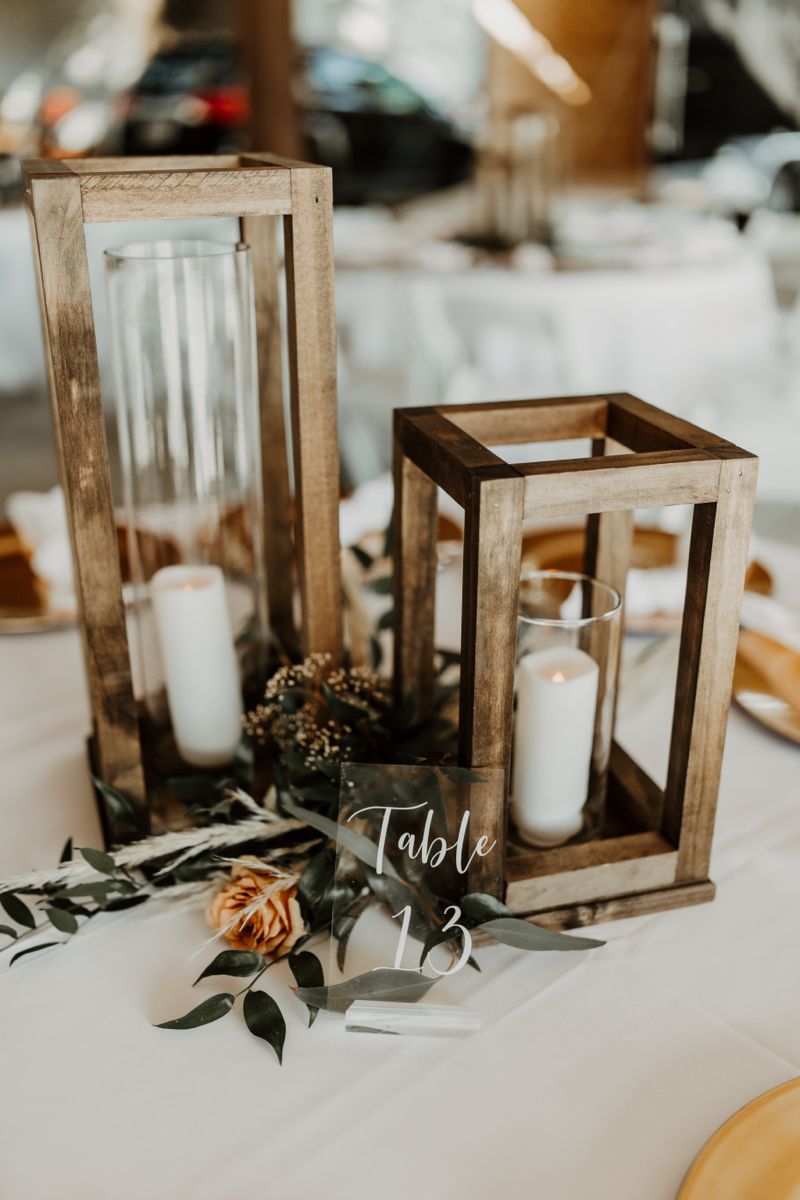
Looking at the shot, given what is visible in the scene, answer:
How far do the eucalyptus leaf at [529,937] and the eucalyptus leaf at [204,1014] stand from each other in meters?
Answer: 0.16

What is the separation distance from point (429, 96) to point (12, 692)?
6.21 meters

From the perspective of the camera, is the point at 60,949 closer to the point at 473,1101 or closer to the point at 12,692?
the point at 473,1101

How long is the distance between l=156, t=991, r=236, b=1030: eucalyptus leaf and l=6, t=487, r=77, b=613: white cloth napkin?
0.61 m

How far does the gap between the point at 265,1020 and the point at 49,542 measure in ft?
2.36

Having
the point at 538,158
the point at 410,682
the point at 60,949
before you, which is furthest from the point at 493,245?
the point at 60,949

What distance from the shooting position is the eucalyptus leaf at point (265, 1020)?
23.7 inches

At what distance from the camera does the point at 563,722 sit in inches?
27.7

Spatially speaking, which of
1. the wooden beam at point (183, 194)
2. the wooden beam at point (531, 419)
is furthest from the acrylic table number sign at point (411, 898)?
the wooden beam at point (183, 194)

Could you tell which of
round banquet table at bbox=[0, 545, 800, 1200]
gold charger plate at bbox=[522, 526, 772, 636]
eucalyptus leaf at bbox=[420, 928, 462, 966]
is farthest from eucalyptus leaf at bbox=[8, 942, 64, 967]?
gold charger plate at bbox=[522, 526, 772, 636]

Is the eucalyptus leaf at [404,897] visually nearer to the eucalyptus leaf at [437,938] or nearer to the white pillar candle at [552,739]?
the eucalyptus leaf at [437,938]

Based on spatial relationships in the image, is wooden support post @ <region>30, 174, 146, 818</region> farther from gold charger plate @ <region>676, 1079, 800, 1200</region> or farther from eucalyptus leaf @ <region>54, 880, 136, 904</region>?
gold charger plate @ <region>676, 1079, 800, 1200</region>

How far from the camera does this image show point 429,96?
6371 mm

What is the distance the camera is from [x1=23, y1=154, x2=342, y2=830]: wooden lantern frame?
625 millimetres

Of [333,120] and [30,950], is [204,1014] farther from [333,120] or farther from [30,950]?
[333,120]
